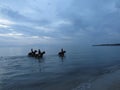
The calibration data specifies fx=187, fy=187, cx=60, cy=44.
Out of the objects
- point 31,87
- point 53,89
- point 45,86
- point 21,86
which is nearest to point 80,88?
point 53,89

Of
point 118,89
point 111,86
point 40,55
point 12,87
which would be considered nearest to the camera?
point 118,89

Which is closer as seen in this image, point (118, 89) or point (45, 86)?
point (118, 89)

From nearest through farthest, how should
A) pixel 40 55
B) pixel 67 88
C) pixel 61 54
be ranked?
pixel 67 88 < pixel 40 55 < pixel 61 54

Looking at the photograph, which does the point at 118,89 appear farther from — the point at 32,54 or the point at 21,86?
the point at 32,54

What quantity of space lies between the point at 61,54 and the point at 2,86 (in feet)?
138

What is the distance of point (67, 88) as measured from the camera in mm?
14914

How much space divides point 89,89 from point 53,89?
3.05 metres

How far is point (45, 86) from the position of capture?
16016 millimetres

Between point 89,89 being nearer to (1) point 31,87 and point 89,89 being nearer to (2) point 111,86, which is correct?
(2) point 111,86

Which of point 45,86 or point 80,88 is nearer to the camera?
point 80,88

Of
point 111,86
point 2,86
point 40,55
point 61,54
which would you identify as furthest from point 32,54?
point 111,86

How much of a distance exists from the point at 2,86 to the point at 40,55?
3709cm

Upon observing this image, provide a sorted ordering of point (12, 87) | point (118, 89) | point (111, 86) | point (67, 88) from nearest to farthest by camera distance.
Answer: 1. point (118, 89)
2. point (111, 86)
3. point (67, 88)
4. point (12, 87)

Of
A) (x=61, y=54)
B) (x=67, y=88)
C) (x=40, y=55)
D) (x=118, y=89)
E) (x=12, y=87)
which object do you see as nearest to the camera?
(x=118, y=89)
